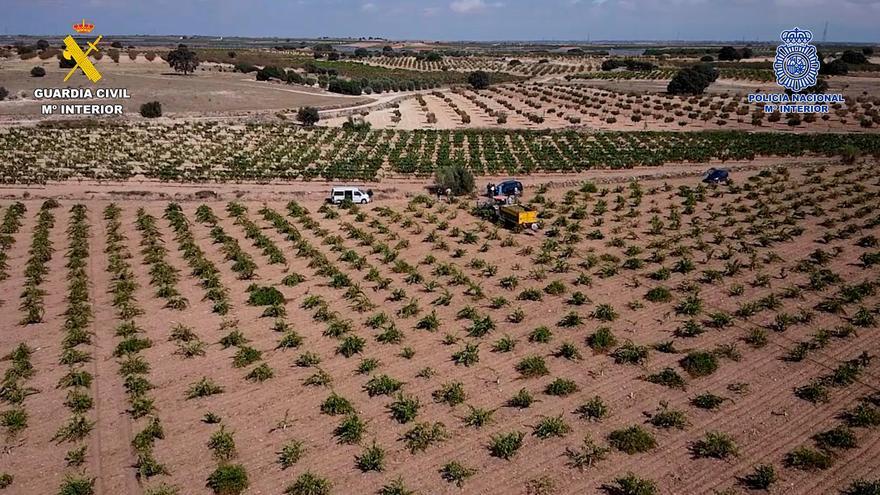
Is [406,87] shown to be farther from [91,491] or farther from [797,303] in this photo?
[91,491]

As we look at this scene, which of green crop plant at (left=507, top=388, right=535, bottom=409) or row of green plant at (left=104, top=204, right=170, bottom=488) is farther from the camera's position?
green crop plant at (left=507, top=388, right=535, bottom=409)

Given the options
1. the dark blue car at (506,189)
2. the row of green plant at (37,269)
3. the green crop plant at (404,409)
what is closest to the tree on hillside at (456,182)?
the dark blue car at (506,189)

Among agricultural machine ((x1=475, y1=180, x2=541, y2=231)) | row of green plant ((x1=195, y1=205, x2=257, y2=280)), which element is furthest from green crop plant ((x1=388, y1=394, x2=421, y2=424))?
agricultural machine ((x1=475, y1=180, x2=541, y2=231))

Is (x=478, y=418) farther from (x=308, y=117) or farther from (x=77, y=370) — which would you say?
(x=308, y=117)

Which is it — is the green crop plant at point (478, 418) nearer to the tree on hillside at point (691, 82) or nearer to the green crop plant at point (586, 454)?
the green crop plant at point (586, 454)

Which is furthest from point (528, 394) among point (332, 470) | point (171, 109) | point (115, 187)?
point (171, 109)

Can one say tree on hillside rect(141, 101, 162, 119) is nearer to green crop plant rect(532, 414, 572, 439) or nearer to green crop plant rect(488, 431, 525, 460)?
green crop plant rect(488, 431, 525, 460)
